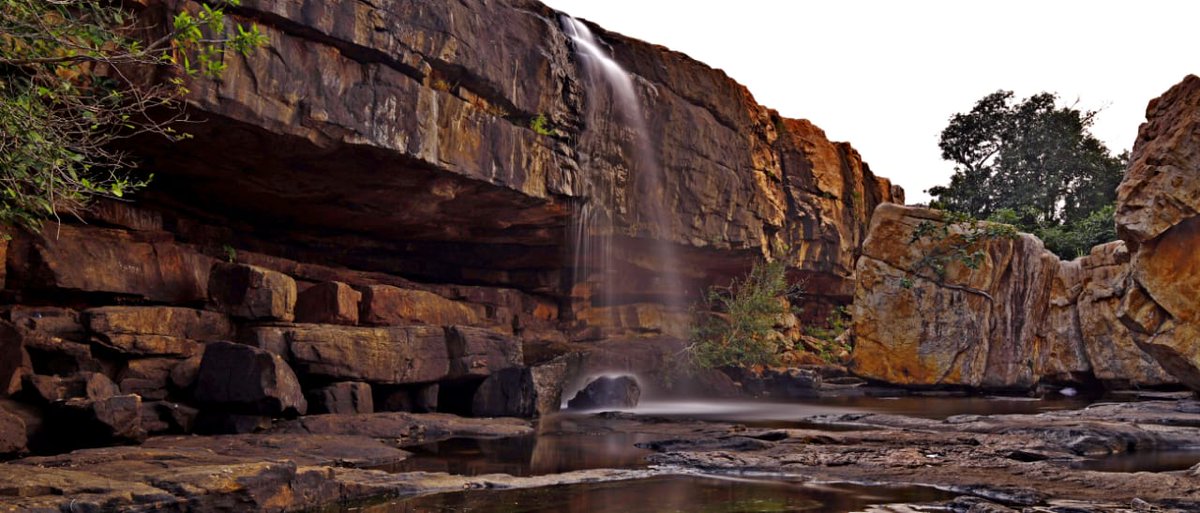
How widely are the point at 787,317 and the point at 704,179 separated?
400 inches

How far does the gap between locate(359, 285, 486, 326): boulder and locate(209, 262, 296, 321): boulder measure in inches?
90.6

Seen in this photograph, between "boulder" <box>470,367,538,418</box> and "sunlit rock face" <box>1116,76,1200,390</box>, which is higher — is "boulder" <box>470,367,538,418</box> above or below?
below

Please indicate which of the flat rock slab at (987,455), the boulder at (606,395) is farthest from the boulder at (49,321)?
the boulder at (606,395)

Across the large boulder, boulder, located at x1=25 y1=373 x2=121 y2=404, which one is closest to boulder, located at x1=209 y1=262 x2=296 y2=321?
the large boulder

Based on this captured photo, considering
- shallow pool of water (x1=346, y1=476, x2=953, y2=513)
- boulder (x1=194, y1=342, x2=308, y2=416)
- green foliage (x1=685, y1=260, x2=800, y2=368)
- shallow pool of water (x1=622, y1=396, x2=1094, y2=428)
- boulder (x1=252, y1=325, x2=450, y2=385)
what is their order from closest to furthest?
shallow pool of water (x1=346, y1=476, x2=953, y2=513)
boulder (x1=194, y1=342, x2=308, y2=416)
boulder (x1=252, y1=325, x2=450, y2=385)
shallow pool of water (x1=622, y1=396, x2=1094, y2=428)
green foliage (x1=685, y1=260, x2=800, y2=368)

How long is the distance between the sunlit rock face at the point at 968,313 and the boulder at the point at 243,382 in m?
16.5

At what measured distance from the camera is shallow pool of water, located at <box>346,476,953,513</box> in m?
7.63

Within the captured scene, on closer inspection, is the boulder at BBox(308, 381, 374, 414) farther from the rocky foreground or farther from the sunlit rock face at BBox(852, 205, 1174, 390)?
the sunlit rock face at BBox(852, 205, 1174, 390)

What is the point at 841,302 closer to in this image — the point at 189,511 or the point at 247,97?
the point at 247,97

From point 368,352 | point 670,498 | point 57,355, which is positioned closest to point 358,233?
point 368,352

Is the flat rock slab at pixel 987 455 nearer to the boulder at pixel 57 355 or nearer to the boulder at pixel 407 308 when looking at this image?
the boulder at pixel 407 308

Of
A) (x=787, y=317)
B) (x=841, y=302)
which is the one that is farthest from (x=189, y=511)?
(x=841, y=302)

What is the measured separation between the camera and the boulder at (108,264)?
14.1 m

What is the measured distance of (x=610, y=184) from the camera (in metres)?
25.0
